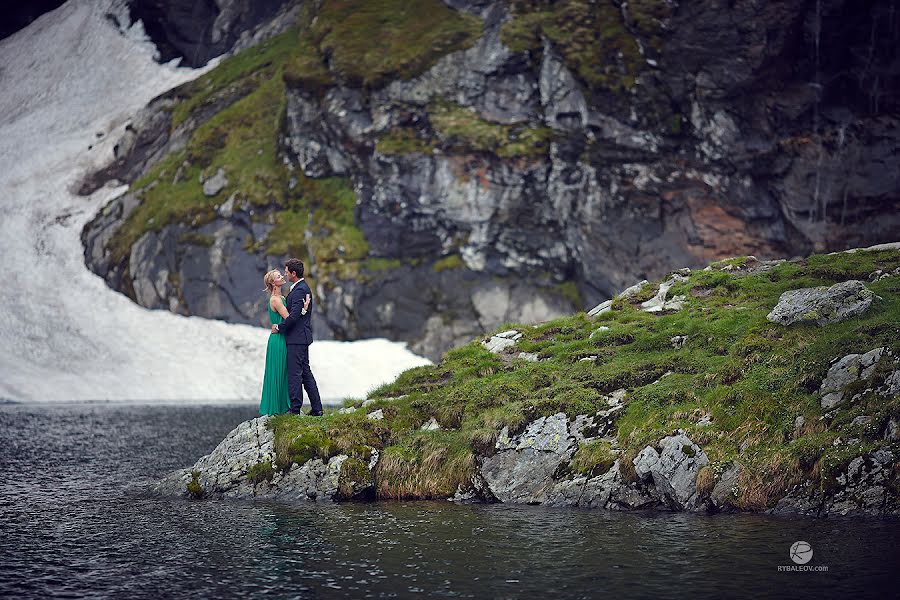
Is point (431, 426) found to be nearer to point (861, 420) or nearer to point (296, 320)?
point (296, 320)

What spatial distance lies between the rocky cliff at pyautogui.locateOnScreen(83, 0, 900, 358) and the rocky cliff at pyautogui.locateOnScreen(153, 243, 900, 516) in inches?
1642

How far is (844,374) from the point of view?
57.3 feet

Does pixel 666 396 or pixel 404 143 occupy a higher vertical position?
pixel 404 143

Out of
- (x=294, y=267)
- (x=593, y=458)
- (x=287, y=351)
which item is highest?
(x=294, y=267)

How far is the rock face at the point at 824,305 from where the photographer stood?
66.2 ft

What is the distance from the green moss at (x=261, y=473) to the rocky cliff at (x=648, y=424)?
36mm

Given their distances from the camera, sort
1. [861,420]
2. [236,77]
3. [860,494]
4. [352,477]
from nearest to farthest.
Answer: [860,494], [861,420], [352,477], [236,77]

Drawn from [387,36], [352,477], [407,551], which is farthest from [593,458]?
[387,36]

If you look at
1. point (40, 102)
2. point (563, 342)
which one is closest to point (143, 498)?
point (563, 342)

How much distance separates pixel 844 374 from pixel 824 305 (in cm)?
377

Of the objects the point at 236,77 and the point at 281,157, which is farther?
the point at 236,77
